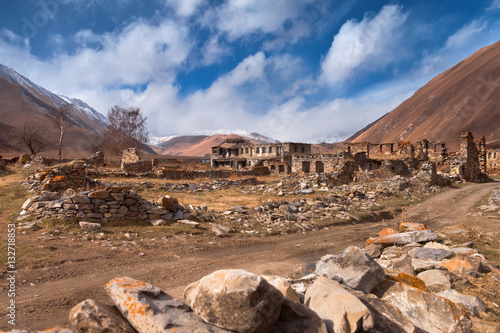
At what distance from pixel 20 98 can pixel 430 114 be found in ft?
522

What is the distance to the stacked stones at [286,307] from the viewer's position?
2.58m

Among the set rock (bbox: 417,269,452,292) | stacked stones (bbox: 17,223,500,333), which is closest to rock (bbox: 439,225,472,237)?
rock (bbox: 417,269,452,292)

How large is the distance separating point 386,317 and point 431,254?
3.91 m

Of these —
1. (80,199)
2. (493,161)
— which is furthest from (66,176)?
(493,161)

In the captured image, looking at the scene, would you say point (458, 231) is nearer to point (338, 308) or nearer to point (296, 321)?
point (338, 308)

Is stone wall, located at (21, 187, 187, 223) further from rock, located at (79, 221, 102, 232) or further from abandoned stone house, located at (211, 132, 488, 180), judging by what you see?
abandoned stone house, located at (211, 132, 488, 180)

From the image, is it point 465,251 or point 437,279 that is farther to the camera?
point 465,251

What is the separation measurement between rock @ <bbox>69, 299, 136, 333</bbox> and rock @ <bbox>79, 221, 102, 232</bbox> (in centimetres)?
717

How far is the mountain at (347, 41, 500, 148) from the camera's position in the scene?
72812 mm

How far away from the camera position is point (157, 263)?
281 inches

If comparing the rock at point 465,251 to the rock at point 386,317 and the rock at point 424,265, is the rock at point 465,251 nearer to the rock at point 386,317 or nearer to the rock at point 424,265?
the rock at point 424,265

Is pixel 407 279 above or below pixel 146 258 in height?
above

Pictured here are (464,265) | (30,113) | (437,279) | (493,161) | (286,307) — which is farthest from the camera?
(30,113)

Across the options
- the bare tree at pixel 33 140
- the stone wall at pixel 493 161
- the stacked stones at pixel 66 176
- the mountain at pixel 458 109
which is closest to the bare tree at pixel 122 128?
the bare tree at pixel 33 140
